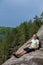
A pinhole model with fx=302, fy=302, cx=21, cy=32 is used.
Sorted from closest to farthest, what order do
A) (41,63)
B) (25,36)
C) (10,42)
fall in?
(41,63)
(25,36)
(10,42)

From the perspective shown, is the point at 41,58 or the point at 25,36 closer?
the point at 41,58

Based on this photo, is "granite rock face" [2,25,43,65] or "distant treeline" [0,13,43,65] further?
"distant treeline" [0,13,43,65]

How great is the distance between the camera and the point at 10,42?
152ft

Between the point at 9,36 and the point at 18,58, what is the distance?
31.2 m

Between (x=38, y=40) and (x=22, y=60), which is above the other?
(x=38, y=40)

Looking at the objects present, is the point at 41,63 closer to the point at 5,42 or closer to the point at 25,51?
the point at 25,51

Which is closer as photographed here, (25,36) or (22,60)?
(22,60)

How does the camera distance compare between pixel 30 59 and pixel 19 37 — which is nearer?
pixel 30 59

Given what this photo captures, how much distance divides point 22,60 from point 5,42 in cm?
2656

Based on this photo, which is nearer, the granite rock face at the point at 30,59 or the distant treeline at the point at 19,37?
the granite rock face at the point at 30,59

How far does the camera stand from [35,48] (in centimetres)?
1775

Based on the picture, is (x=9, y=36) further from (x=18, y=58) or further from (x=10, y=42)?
(x=18, y=58)

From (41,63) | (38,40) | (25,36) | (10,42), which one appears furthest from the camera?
(10,42)

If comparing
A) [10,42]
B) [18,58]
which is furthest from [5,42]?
[18,58]
